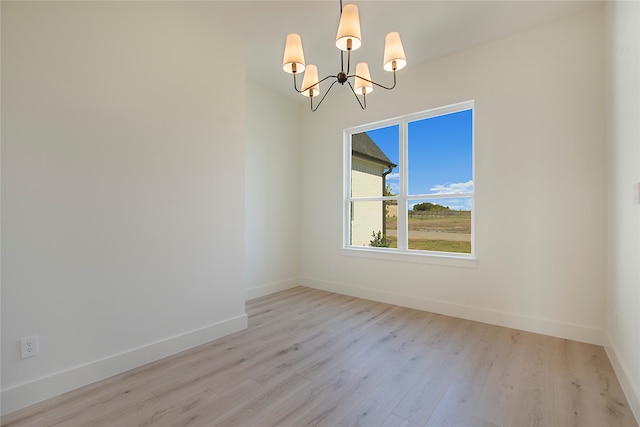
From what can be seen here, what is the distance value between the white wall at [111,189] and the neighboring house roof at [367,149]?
6.36ft

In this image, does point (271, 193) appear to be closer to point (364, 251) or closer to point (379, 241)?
point (364, 251)

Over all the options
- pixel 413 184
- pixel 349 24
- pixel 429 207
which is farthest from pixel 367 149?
pixel 349 24

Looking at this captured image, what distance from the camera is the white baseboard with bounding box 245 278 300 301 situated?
389 cm

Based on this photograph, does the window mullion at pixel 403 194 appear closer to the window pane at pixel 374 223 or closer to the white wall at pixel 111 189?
the window pane at pixel 374 223

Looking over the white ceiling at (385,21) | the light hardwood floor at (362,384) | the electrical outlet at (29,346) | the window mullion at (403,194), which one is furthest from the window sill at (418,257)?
the electrical outlet at (29,346)

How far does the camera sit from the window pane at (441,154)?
10.7ft

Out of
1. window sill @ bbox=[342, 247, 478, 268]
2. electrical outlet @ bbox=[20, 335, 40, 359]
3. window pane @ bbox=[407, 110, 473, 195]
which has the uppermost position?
window pane @ bbox=[407, 110, 473, 195]

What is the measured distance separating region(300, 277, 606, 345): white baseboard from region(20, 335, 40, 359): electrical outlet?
3131 millimetres

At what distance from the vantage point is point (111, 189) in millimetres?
2072

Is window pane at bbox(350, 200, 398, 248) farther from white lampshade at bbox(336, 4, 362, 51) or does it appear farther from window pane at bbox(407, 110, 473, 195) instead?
white lampshade at bbox(336, 4, 362, 51)

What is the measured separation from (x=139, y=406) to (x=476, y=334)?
271 centimetres

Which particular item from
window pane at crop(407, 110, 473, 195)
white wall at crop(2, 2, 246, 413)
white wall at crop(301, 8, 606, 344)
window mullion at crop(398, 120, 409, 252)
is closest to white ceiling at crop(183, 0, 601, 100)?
white wall at crop(301, 8, 606, 344)

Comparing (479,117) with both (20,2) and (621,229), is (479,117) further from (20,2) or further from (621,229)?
(20,2)

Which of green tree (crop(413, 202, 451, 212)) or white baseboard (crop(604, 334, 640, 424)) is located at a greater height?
green tree (crop(413, 202, 451, 212))
